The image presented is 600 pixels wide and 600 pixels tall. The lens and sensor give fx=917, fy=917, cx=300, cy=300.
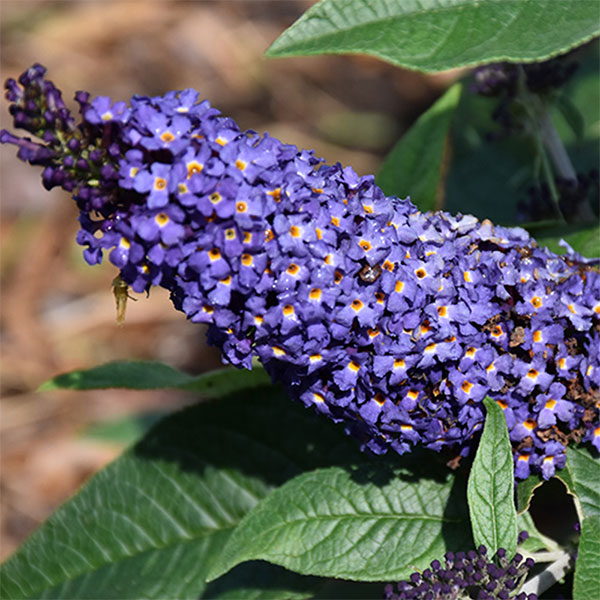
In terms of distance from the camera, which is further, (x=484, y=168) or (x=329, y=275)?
(x=484, y=168)

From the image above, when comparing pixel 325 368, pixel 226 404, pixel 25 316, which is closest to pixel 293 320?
pixel 325 368

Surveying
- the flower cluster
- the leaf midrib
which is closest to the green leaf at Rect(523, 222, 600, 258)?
the flower cluster

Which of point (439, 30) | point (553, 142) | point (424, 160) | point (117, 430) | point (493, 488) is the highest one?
point (439, 30)

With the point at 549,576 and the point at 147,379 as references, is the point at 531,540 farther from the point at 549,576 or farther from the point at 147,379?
the point at 147,379

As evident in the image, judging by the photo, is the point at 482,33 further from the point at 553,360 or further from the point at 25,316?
the point at 25,316

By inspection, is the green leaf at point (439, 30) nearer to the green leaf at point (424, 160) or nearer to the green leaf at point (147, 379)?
the green leaf at point (424, 160)

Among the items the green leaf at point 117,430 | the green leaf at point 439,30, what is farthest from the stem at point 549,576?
the green leaf at point 117,430

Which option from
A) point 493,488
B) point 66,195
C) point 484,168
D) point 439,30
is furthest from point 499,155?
point 66,195
